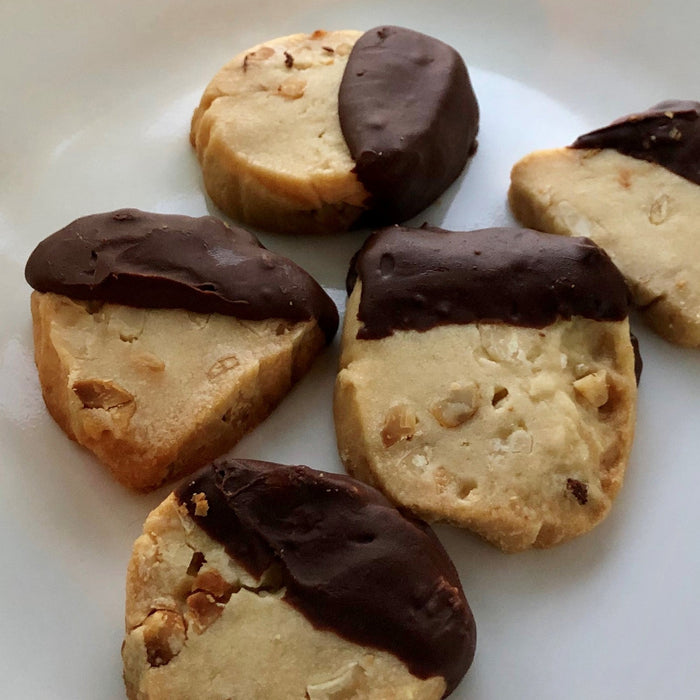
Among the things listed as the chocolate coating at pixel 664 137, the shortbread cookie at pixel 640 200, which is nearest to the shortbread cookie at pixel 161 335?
the shortbread cookie at pixel 640 200

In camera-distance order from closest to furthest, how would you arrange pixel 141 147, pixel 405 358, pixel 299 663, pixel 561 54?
pixel 299 663 < pixel 405 358 < pixel 141 147 < pixel 561 54

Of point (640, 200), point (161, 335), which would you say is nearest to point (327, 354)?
point (161, 335)

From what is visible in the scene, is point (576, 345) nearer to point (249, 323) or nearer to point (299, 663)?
point (249, 323)

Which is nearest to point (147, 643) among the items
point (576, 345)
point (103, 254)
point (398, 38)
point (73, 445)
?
point (73, 445)

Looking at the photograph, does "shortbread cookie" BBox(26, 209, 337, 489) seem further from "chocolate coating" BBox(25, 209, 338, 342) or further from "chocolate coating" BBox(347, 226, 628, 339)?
"chocolate coating" BBox(347, 226, 628, 339)

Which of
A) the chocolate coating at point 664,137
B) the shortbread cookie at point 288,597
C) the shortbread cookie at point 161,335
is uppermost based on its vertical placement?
the chocolate coating at point 664,137

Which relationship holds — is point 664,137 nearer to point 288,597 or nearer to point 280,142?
point 280,142

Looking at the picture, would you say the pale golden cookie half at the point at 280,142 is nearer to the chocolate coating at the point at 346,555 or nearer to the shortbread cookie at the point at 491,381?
the shortbread cookie at the point at 491,381
